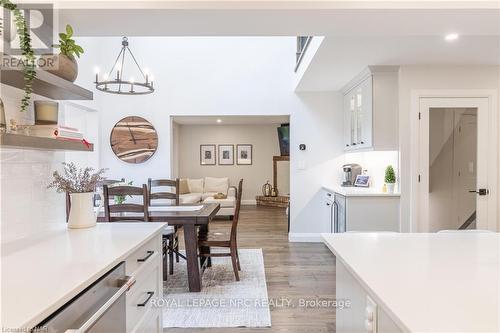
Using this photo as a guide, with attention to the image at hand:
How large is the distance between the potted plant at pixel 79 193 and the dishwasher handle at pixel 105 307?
73 cm

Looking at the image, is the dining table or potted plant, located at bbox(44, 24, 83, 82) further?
the dining table

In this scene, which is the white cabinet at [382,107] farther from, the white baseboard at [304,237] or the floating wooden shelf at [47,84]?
the floating wooden shelf at [47,84]

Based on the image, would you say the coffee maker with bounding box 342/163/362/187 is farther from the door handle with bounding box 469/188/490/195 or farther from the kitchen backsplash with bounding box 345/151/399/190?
the door handle with bounding box 469/188/490/195

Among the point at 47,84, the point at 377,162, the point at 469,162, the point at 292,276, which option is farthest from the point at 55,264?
the point at 469,162

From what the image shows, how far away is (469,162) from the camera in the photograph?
3598 mm

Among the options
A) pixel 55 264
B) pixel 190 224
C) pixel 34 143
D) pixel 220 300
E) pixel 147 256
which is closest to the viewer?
pixel 55 264

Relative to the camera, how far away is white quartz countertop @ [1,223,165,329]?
2.87 feet

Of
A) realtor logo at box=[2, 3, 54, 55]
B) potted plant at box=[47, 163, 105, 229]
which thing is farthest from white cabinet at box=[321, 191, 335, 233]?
realtor logo at box=[2, 3, 54, 55]

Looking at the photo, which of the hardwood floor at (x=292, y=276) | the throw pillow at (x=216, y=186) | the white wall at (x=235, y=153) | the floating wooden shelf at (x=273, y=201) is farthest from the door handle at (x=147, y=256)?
the white wall at (x=235, y=153)

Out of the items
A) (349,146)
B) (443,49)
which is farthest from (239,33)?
A: (349,146)

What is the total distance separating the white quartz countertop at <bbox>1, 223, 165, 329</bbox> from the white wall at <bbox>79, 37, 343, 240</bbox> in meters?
3.42

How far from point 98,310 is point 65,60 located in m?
1.35

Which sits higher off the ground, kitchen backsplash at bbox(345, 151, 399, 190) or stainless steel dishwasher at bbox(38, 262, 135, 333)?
kitchen backsplash at bbox(345, 151, 399, 190)

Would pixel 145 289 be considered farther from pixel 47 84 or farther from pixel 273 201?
pixel 273 201
